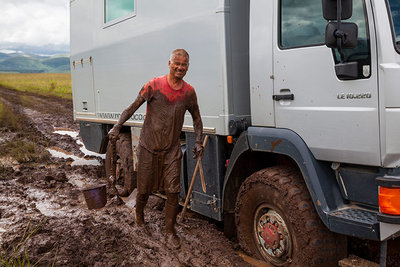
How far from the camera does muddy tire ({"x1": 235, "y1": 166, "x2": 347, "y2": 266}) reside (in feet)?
11.7

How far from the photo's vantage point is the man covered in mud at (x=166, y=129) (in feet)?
14.6

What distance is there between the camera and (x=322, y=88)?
11.7 ft

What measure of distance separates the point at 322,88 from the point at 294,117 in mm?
374

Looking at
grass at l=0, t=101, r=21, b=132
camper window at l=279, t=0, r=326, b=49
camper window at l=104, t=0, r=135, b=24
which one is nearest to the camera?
camper window at l=279, t=0, r=326, b=49

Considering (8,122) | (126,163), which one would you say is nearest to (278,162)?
(126,163)

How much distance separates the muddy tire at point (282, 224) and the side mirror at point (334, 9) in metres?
1.42

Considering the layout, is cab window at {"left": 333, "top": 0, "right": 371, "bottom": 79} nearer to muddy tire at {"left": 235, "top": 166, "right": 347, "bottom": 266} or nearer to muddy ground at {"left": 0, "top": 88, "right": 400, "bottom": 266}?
muddy tire at {"left": 235, "top": 166, "right": 347, "bottom": 266}

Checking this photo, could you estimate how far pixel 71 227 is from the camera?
504cm

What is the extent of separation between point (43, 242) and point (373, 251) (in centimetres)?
315

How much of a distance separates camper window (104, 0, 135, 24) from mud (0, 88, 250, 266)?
2664 mm

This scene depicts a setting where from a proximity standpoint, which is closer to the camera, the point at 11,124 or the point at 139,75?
the point at 139,75

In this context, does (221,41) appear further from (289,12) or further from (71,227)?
(71,227)

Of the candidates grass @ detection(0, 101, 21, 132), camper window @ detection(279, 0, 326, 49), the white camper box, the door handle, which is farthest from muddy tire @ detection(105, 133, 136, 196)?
grass @ detection(0, 101, 21, 132)

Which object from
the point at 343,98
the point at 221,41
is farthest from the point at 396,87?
the point at 221,41
